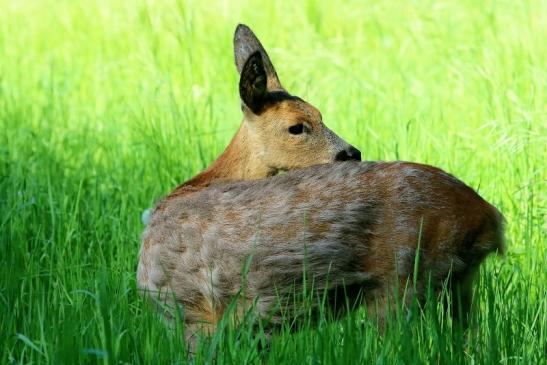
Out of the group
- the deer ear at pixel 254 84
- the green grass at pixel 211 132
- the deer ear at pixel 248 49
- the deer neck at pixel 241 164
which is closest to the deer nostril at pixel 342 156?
the deer neck at pixel 241 164

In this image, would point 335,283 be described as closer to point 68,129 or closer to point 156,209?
point 156,209

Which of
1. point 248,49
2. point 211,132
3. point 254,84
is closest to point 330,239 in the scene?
point 254,84

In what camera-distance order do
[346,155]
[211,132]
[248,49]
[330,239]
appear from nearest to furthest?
[330,239], [346,155], [248,49], [211,132]

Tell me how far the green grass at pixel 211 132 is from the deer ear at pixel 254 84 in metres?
0.91

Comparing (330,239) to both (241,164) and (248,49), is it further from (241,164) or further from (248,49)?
(248,49)

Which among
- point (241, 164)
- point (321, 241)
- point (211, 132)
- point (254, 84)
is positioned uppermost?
point (254, 84)

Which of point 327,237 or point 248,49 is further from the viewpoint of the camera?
point 248,49

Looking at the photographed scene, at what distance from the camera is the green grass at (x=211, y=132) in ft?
13.1

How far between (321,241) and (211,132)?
109 inches

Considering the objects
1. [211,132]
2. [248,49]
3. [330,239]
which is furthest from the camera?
[211,132]

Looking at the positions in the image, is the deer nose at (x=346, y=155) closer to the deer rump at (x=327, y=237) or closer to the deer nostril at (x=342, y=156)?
the deer nostril at (x=342, y=156)

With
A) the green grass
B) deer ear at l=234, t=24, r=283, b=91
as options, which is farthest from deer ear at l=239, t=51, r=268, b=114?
the green grass

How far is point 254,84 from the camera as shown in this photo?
16.9ft

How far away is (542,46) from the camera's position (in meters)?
7.09
